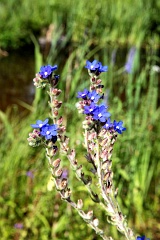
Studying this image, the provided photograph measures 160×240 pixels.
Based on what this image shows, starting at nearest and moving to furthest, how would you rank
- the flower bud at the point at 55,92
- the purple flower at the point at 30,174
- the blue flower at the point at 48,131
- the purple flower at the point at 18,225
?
the blue flower at the point at 48,131, the flower bud at the point at 55,92, the purple flower at the point at 18,225, the purple flower at the point at 30,174

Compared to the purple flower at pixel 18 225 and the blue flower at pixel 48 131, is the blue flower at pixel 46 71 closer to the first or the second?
the blue flower at pixel 48 131

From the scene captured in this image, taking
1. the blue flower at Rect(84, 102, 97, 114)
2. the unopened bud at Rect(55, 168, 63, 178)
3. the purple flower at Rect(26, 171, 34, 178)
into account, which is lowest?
the unopened bud at Rect(55, 168, 63, 178)

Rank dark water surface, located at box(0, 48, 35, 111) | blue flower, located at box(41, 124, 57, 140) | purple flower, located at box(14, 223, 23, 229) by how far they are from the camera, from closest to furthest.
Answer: blue flower, located at box(41, 124, 57, 140) → purple flower, located at box(14, 223, 23, 229) → dark water surface, located at box(0, 48, 35, 111)

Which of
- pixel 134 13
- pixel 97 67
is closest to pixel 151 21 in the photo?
pixel 134 13

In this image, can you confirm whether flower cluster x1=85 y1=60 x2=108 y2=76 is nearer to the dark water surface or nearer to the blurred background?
the blurred background

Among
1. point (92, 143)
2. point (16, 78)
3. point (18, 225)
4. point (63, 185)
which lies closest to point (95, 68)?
point (92, 143)

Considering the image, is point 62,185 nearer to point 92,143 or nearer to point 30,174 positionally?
point 92,143

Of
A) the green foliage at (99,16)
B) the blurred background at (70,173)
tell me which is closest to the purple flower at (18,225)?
the blurred background at (70,173)

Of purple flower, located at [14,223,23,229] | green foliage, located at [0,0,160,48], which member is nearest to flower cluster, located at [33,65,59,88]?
purple flower, located at [14,223,23,229]
